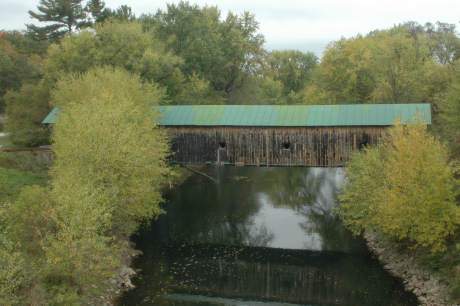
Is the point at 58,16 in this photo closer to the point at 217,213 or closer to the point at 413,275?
the point at 217,213

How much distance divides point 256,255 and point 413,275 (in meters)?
6.55

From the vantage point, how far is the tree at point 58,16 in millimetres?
36812

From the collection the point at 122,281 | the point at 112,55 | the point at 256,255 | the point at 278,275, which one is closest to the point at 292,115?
the point at 256,255

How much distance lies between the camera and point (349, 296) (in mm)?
14953

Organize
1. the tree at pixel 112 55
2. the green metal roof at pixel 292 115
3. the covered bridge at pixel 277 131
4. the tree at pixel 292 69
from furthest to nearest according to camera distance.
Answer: the tree at pixel 292 69
the tree at pixel 112 55
the covered bridge at pixel 277 131
the green metal roof at pixel 292 115

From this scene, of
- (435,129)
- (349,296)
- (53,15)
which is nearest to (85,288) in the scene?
(349,296)

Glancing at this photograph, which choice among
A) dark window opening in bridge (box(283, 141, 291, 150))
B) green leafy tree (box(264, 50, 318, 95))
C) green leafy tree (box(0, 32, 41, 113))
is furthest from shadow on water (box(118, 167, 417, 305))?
green leafy tree (box(264, 50, 318, 95))

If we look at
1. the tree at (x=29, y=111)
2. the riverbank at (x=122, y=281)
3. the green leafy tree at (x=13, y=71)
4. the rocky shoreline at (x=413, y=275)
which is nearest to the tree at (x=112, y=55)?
the tree at (x=29, y=111)

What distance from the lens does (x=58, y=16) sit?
3747 centimetres

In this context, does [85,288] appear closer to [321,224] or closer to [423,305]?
[423,305]

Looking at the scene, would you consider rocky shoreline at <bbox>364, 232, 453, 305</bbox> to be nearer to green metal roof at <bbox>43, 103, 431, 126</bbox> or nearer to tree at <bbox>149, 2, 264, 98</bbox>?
green metal roof at <bbox>43, 103, 431, 126</bbox>

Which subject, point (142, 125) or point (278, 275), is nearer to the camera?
point (278, 275)

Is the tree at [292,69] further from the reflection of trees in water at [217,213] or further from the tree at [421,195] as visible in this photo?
the tree at [421,195]

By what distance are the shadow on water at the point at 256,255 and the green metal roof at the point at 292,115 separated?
17.6 feet
